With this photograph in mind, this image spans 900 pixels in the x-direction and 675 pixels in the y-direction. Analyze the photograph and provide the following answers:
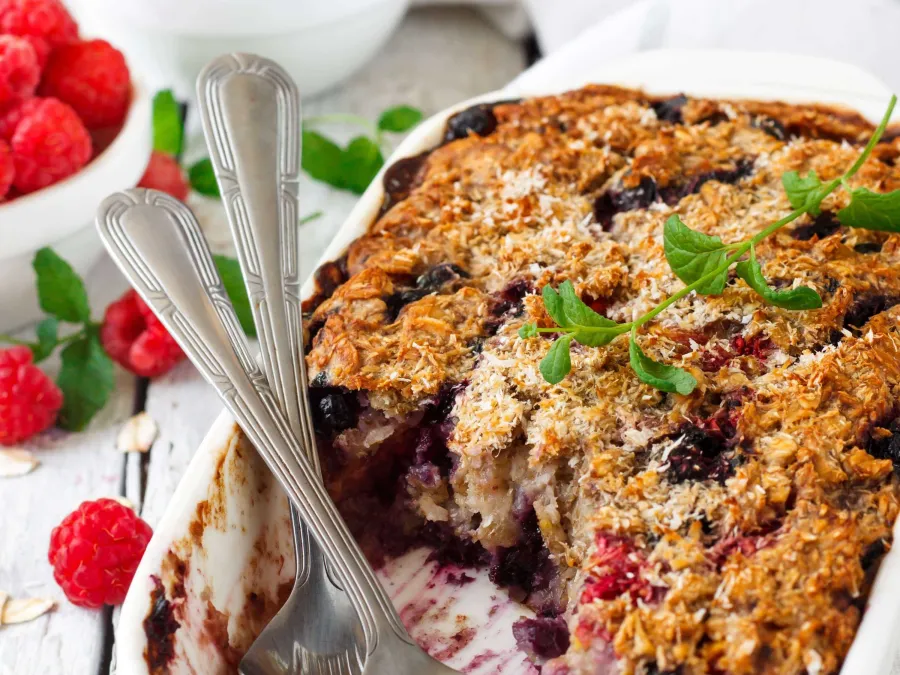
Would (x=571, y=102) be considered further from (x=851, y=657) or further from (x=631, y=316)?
(x=851, y=657)

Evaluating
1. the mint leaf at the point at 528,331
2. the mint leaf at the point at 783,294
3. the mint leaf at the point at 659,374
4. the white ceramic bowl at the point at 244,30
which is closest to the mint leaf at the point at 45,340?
the white ceramic bowl at the point at 244,30

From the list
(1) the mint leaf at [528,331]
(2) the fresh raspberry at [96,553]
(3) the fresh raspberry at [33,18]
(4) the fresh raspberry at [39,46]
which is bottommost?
(2) the fresh raspberry at [96,553]

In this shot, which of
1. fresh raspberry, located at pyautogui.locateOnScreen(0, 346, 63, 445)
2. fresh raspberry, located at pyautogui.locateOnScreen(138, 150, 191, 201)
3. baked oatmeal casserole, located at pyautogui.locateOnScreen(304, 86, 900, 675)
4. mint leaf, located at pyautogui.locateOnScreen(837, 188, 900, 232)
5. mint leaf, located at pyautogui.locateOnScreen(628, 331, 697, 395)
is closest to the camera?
baked oatmeal casserole, located at pyautogui.locateOnScreen(304, 86, 900, 675)

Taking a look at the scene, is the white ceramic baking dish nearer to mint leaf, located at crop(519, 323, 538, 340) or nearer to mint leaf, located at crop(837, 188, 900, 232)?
mint leaf, located at crop(519, 323, 538, 340)

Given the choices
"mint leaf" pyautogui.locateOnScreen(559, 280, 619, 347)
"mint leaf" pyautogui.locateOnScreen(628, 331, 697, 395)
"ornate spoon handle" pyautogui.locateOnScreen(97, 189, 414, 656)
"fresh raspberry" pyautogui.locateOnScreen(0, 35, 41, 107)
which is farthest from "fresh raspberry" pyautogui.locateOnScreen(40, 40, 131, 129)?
"mint leaf" pyautogui.locateOnScreen(628, 331, 697, 395)

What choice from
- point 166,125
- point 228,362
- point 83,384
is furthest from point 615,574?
point 166,125

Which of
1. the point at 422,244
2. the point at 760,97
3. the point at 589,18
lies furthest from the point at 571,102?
the point at 589,18

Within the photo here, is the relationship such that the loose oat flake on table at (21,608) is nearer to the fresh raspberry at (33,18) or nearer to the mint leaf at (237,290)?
the mint leaf at (237,290)
